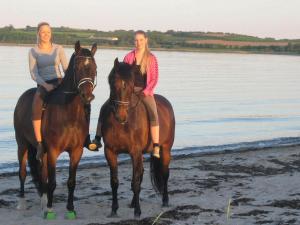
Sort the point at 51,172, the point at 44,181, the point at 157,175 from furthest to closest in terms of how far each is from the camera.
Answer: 1. the point at 157,175
2. the point at 44,181
3. the point at 51,172

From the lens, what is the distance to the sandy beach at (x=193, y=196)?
8.79 metres

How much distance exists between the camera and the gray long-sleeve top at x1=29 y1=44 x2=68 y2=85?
9.02 metres

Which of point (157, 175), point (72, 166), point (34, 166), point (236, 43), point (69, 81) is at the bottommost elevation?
point (236, 43)

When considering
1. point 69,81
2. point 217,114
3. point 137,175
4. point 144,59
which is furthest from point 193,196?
point 217,114

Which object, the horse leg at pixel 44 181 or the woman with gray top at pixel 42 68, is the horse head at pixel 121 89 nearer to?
the woman with gray top at pixel 42 68

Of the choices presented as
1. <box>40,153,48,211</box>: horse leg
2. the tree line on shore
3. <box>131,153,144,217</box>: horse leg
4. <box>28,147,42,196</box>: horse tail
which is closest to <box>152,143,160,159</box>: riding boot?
<box>131,153,144,217</box>: horse leg

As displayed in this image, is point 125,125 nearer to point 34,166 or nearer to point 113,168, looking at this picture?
point 113,168

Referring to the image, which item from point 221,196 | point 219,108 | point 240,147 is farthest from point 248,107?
point 221,196

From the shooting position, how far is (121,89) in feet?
26.9

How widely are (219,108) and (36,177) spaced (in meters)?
21.0

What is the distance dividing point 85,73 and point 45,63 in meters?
1.18

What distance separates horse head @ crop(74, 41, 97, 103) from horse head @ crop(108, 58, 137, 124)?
286 mm

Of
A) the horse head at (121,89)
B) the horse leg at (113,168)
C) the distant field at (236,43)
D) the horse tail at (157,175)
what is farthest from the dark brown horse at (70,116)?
the distant field at (236,43)

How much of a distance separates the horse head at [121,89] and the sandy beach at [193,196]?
159 centimetres
